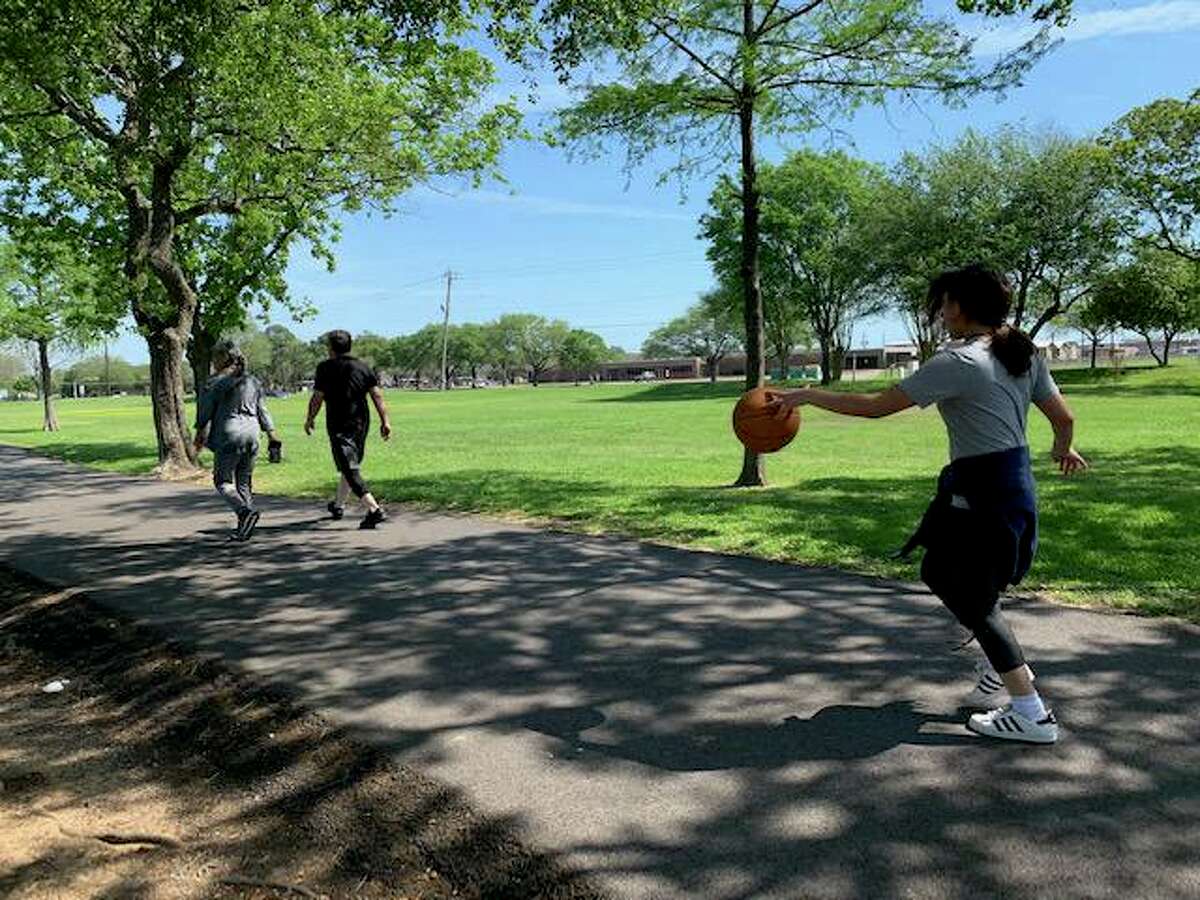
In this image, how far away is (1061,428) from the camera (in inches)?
165

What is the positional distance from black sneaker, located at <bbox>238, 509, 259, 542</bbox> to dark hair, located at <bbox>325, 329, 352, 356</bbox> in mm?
1825

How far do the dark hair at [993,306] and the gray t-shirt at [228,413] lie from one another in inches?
274

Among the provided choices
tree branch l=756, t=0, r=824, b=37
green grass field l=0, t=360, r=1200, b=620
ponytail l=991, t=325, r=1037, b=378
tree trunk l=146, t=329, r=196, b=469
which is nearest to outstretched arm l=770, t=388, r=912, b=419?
ponytail l=991, t=325, r=1037, b=378

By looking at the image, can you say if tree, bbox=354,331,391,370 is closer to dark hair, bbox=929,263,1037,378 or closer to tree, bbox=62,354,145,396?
tree, bbox=62,354,145,396

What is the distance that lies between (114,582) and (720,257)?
53.9 metres

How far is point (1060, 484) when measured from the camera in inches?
433

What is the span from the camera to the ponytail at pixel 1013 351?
3.73 meters

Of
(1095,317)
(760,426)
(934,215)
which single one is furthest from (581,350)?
(760,426)

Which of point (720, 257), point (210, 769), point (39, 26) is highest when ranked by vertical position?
point (720, 257)

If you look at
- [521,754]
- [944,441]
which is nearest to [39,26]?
[521,754]

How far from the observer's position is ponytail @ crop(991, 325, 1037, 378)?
3.73m

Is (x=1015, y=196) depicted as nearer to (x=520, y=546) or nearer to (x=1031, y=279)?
(x=1031, y=279)

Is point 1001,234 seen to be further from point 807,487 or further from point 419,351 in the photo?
point 419,351

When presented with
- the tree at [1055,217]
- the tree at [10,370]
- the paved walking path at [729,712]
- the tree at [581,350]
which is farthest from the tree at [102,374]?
the paved walking path at [729,712]
